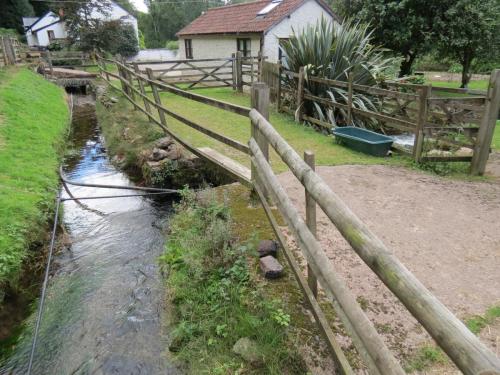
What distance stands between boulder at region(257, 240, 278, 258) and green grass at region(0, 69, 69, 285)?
247 centimetres

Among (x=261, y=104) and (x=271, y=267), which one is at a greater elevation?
(x=261, y=104)

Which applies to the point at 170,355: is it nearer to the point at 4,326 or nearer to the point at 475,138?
the point at 4,326

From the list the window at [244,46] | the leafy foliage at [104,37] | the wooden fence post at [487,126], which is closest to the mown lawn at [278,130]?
the wooden fence post at [487,126]

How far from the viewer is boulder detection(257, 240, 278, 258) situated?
3143mm

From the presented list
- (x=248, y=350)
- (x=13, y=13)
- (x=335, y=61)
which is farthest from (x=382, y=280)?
(x=13, y=13)

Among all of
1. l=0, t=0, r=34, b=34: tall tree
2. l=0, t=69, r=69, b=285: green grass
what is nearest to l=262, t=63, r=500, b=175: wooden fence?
l=0, t=69, r=69, b=285: green grass

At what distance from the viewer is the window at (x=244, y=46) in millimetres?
17266

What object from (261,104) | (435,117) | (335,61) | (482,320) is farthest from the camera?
(335,61)

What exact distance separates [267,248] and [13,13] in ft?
164

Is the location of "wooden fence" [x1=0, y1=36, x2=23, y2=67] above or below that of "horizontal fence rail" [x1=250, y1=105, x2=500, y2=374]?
above

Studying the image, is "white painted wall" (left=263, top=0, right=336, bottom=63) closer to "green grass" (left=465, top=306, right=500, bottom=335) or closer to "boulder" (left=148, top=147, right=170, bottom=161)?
"boulder" (left=148, top=147, right=170, bottom=161)

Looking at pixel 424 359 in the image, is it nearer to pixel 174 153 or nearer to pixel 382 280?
pixel 382 280

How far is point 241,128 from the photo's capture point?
8.21 m

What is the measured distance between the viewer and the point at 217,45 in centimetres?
1970
